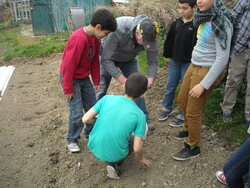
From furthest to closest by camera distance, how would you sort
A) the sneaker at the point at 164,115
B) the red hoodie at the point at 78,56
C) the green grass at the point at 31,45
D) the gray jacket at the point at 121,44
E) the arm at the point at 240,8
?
the green grass at the point at 31,45, the sneaker at the point at 164,115, the arm at the point at 240,8, the gray jacket at the point at 121,44, the red hoodie at the point at 78,56

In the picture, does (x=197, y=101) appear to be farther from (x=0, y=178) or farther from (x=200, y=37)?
(x=0, y=178)

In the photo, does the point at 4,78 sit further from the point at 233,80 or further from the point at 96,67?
the point at 233,80

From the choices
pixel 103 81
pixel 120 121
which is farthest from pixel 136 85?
pixel 103 81

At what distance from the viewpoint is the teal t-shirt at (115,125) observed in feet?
7.19

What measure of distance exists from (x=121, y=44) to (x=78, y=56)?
54cm

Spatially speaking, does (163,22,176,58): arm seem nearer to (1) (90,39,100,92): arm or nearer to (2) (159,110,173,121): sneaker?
(2) (159,110,173,121): sneaker

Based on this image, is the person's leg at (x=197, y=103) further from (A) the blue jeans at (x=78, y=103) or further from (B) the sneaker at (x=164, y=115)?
(A) the blue jeans at (x=78, y=103)

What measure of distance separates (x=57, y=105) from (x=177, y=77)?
228cm

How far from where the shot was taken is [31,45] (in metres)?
8.56

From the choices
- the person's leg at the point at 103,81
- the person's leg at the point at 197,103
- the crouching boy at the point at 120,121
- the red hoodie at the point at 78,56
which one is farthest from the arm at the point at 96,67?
the person's leg at the point at 197,103

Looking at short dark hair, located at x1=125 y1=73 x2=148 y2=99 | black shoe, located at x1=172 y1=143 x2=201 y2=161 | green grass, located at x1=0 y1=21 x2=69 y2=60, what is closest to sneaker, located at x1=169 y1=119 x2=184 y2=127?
black shoe, located at x1=172 y1=143 x2=201 y2=161

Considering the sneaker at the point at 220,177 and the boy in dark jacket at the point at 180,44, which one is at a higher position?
the boy in dark jacket at the point at 180,44

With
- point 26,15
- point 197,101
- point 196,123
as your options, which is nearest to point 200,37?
point 197,101

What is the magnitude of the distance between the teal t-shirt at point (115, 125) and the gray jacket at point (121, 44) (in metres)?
0.69
